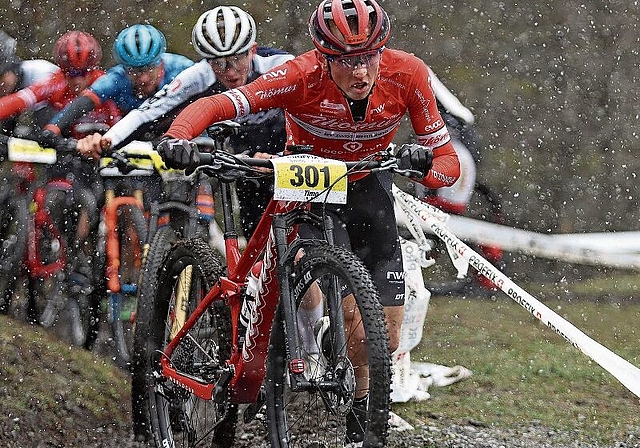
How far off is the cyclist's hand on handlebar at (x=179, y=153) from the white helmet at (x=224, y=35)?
91.9 inches

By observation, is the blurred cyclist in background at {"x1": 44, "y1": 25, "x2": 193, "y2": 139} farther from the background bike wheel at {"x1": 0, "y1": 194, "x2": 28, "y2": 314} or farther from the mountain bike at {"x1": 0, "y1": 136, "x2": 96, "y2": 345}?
the background bike wheel at {"x1": 0, "y1": 194, "x2": 28, "y2": 314}

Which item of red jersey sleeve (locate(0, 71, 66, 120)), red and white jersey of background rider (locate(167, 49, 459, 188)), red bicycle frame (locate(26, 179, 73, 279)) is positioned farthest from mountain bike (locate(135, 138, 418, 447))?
red jersey sleeve (locate(0, 71, 66, 120))

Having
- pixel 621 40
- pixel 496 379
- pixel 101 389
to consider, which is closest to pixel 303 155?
pixel 101 389

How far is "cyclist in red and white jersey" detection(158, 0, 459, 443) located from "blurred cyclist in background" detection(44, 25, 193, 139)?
261 centimetres

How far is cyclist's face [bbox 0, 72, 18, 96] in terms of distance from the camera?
28.4 feet

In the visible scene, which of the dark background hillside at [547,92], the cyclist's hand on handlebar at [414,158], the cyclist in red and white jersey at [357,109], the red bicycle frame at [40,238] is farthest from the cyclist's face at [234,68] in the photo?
the dark background hillside at [547,92]

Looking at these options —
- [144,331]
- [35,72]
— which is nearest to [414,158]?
[144,331]

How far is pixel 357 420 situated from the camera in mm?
4004

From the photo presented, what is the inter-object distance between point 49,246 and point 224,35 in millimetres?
2658

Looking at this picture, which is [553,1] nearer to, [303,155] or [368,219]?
[368,219]

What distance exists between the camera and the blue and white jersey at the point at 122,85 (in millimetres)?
7797

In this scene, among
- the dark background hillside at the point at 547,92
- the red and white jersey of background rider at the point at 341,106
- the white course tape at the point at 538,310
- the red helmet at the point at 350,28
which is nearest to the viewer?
the red helmet at the point at 350,28

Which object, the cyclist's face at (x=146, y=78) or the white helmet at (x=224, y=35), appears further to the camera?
the cyclist's face at (x=146, y=78)

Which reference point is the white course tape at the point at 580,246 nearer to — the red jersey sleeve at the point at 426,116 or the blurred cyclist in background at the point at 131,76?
the blurred cyclist in background at the point at 131,76
